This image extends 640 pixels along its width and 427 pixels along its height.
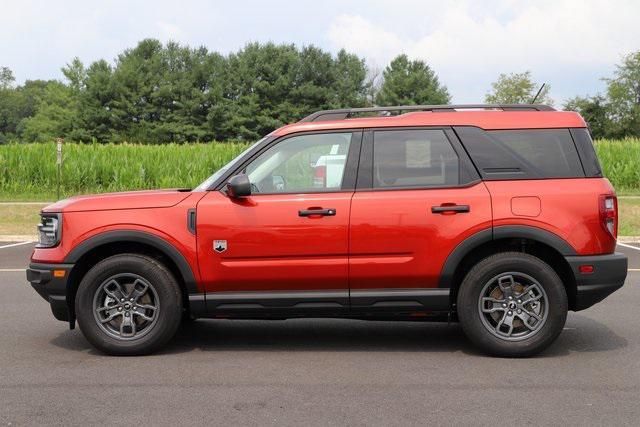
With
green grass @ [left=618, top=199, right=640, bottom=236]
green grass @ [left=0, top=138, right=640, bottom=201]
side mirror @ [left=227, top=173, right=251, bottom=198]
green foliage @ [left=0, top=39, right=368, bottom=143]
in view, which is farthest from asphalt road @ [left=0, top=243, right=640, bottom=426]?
green foliage @ [left=0, top=39, right=368, bottom=143]

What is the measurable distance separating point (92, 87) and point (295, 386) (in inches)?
3012

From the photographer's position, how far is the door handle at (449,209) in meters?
6.23

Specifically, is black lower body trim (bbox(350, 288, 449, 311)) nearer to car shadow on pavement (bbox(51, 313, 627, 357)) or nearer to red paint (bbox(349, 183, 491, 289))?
red paint (bbox(349, 183, 491, 289))

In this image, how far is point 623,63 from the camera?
93.6 meters

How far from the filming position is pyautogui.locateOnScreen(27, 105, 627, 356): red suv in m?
6.23

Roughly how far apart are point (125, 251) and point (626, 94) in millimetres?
92125

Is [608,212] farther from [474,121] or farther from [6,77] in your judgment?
[6,77]

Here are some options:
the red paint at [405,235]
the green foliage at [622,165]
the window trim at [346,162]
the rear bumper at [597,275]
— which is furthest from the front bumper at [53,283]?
the green foliage at [622,165]

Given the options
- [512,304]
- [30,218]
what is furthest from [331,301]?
[30,218]

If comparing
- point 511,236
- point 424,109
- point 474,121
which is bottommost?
point 511,236

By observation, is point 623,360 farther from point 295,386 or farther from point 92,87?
point 92,87

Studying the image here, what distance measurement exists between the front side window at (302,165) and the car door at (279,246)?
0.02 m

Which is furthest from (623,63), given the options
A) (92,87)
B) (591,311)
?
(591,311)

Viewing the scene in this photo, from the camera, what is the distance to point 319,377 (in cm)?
571
